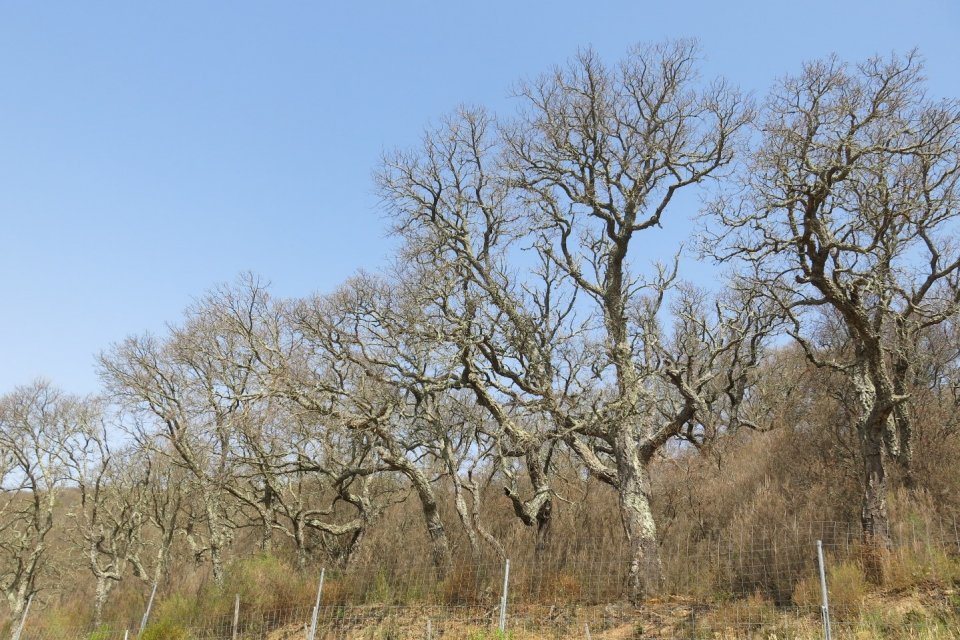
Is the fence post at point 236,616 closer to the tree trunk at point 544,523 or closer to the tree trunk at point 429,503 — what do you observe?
the tree trunk at point 429,503

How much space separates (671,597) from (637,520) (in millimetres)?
1455

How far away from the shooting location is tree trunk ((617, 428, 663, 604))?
1142cm

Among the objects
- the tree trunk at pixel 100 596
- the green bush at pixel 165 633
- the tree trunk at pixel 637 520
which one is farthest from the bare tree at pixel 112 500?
the tree trunk at pixel 637 520

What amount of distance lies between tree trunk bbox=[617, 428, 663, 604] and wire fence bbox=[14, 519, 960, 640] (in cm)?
24

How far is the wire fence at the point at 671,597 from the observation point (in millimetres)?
9336

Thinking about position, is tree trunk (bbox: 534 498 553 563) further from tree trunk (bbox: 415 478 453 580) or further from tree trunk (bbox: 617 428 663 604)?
tree trunk (bbox: 617 428 663 604)

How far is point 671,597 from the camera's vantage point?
1122 centimetres

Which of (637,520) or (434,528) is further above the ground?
(637,520)

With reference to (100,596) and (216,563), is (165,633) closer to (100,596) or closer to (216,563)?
(216,563)

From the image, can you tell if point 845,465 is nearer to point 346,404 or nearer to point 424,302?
point 424,302

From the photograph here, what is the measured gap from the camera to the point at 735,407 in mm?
24016

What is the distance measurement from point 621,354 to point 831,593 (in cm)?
554

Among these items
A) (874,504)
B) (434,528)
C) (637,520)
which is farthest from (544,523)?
(874,504)

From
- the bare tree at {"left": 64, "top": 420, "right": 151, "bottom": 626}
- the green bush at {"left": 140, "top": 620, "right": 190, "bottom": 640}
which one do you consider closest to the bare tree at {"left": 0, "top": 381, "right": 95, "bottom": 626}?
the bare tree at {"left": 64, "top": 420, "right": 151, "bottom": 626}
